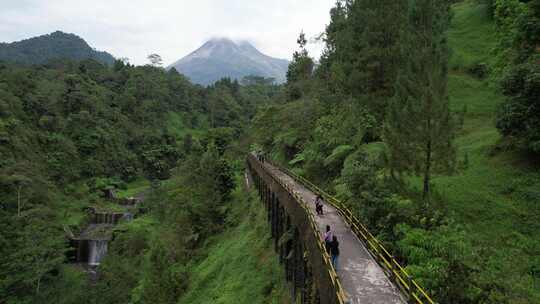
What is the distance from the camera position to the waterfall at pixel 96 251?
5784cm

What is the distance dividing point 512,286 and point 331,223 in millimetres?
8299

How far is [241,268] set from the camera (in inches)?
1080

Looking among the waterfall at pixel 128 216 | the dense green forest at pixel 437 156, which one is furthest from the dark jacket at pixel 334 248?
the waterfall at pixel 128 216

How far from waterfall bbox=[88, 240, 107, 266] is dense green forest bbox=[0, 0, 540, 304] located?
2753mm

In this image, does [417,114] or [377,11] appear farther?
[377,11]

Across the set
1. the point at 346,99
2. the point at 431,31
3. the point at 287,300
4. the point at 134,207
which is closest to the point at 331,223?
the point at 287,300

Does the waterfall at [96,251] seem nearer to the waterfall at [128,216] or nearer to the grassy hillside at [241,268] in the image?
the waterfall at [128,216]

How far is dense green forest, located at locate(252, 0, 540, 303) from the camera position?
13672 millimetres

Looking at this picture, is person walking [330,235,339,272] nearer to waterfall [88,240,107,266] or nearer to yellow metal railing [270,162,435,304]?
yellow metal railing [270,162,435,304]

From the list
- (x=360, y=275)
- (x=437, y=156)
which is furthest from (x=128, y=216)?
(x=360, y=275)

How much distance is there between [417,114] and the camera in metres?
17.0

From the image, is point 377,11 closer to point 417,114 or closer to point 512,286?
point 417,114

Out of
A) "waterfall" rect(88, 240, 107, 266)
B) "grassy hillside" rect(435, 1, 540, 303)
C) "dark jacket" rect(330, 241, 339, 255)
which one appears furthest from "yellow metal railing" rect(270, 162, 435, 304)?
"waterfall" rect(88, 240, 107, 266)

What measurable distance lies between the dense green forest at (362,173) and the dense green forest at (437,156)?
8cm
